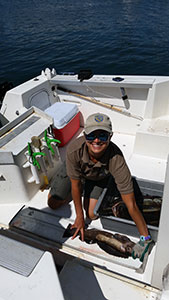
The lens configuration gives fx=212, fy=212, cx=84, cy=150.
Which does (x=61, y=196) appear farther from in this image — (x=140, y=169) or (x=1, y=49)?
(x=1, y=49)

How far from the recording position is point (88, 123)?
175 cm

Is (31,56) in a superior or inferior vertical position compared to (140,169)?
superior

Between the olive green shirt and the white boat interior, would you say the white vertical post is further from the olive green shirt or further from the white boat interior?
the olive green shirt

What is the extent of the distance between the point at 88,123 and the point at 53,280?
1124 millimetres

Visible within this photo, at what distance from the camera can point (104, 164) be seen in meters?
A: 2.00

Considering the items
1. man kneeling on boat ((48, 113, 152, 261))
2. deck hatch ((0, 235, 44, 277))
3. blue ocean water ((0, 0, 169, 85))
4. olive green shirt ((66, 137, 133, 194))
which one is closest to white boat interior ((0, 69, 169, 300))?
deck hatch ((0, 235, 44, 277))

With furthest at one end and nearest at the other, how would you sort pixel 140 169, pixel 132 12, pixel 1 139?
1. pixel 132 12
2. pixel 140 169
3. pixel 1 139

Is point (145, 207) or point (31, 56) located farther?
point (31, 56)

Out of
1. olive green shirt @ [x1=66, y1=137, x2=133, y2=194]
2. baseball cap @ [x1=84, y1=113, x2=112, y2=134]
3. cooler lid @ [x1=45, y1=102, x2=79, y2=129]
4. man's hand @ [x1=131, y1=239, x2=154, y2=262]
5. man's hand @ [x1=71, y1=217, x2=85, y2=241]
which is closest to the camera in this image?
baseball cap @ [x1=84, y1=113, x2=112, y2=134]

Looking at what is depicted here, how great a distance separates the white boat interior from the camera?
3.94ft

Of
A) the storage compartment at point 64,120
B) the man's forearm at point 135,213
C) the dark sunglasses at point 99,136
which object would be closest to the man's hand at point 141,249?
the man's forearm at point 135,213

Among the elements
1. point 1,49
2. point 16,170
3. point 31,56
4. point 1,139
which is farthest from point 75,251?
point 1,49

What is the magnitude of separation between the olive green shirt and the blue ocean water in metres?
7.63

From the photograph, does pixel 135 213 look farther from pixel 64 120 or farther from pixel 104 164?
pixel 64 120
